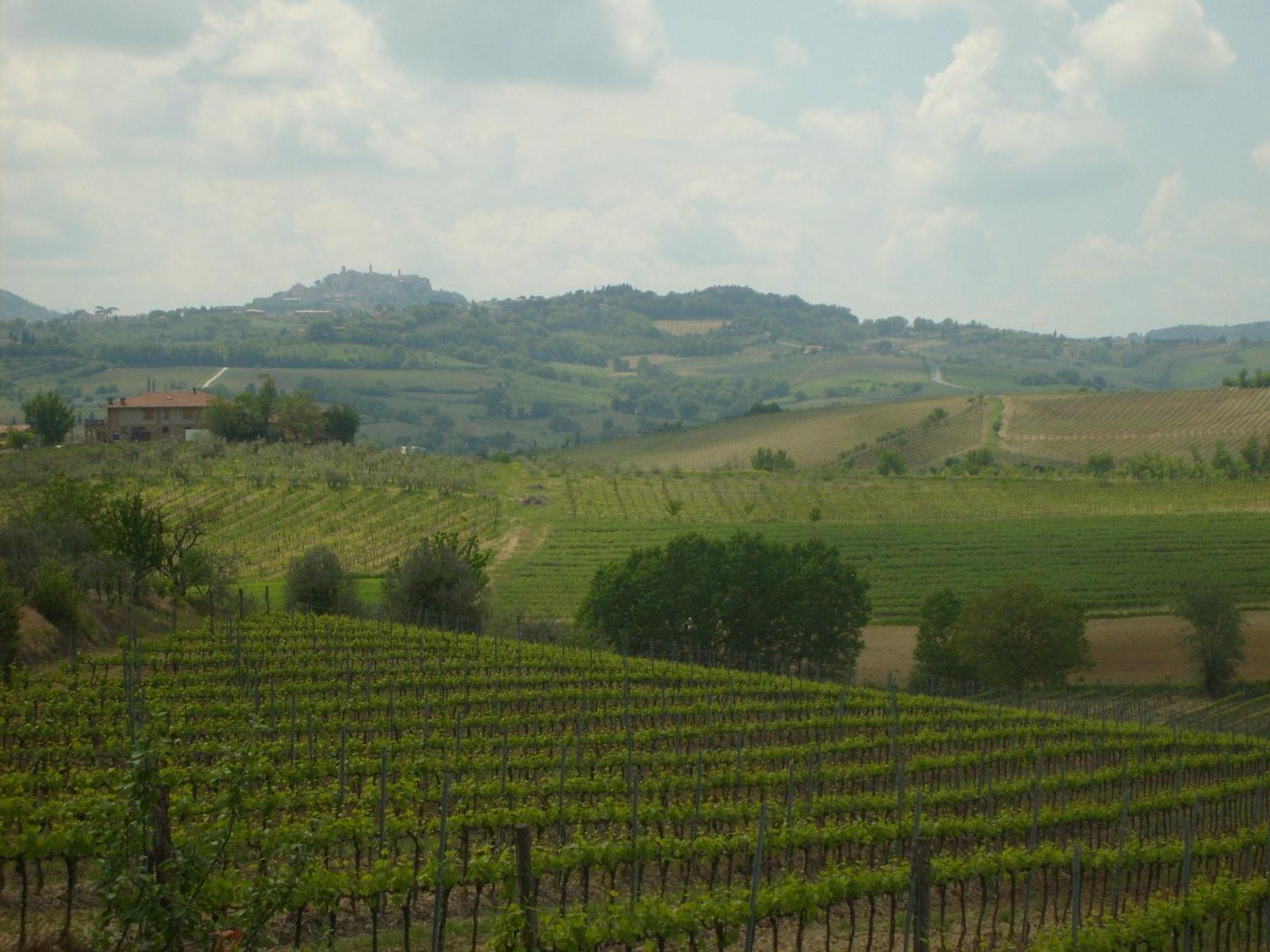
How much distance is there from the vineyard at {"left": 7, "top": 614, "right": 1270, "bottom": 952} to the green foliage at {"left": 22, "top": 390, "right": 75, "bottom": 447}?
65.3 meters

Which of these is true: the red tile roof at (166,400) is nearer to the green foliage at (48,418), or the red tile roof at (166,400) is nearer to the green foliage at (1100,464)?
the green foliage at (48,418)

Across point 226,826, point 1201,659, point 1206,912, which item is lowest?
point 1201,659

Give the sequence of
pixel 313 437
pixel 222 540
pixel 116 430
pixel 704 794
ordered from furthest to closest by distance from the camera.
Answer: pixel 116 430, pixel 313 437, pixel 222 540, pixel 704 794

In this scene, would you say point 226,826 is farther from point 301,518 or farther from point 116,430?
point 116,430

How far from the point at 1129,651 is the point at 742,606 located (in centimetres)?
1422

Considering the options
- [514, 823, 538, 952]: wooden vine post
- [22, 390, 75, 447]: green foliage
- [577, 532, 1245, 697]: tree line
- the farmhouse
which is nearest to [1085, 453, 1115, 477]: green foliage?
[577, 532, 1245, 697]: tree line

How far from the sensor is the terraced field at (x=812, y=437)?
380 ft

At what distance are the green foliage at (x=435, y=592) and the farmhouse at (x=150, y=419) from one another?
199 ft

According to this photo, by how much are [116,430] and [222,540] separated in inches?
1906

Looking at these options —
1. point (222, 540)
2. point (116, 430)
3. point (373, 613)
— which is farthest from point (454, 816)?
point (116, 430)

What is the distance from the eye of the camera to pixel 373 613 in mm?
43688

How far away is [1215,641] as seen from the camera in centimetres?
4278

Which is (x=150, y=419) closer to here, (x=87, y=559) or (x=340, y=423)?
(x=340, y=423)

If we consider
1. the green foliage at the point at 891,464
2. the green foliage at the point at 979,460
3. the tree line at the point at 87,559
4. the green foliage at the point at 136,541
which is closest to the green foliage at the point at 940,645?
the tree line at the point at 87,559
